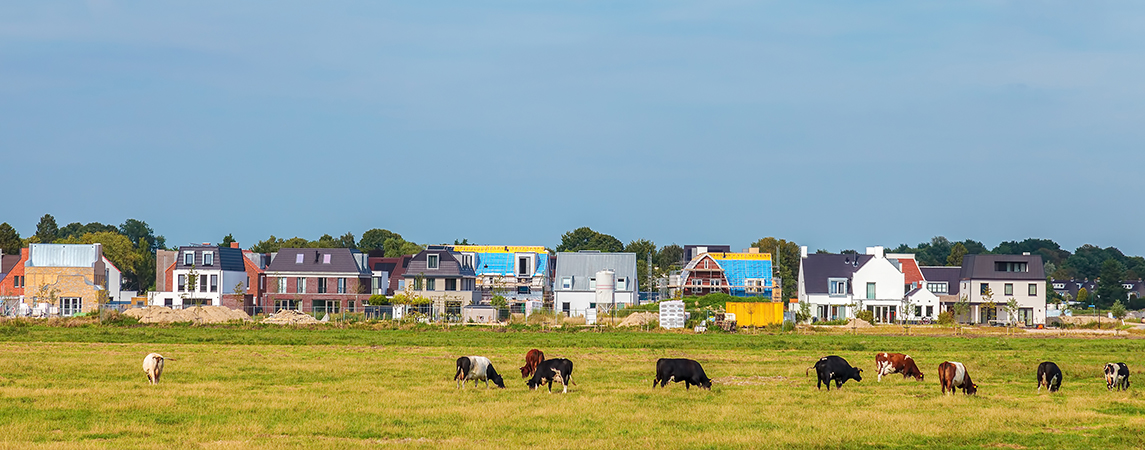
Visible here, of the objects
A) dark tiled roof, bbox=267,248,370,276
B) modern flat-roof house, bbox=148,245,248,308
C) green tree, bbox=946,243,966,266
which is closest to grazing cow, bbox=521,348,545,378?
dark tiled roof, bbox=267,248,370,276

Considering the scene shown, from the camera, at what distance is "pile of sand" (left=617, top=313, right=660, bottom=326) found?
2805 inches

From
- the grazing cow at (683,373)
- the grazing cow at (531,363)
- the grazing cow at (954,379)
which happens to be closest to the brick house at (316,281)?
the grazing cow at (531,363)

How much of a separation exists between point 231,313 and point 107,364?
44.2m

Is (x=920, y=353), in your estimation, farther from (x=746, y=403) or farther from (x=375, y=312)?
(x=375, y=312)

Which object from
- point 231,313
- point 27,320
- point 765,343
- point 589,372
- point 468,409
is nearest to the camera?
point 468,409

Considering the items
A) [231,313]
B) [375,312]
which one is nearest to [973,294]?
[375,312]

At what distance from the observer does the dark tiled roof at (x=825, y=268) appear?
97.5 m

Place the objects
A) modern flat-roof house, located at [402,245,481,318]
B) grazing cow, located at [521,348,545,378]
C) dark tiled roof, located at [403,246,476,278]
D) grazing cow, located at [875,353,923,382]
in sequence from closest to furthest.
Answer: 1. grazing cow, located at [521,348,545,378]
2. grazing cow, located at [875,353,923,382]
3. modern flat-roof house, located at [402,245,481,318]
4. dark tiled roof, located at [403,246,476,278]

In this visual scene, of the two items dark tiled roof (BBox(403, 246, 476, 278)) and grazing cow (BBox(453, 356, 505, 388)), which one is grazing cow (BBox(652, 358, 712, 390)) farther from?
dark tiled roof (BBox(403, 246, 476, 278))

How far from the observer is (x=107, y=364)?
3434 centimetres

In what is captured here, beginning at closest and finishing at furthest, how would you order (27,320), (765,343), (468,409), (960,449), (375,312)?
(960,449) → (468,409) → (765,343) → (27,320) → (375,312)

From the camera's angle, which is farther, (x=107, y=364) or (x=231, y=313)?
(x=231, y=313)

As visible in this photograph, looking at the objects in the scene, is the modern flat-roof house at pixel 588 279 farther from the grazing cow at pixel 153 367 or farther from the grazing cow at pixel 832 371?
the grazing cow at pixel 153 367

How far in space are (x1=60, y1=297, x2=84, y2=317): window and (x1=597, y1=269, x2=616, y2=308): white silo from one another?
43204 millimetres
